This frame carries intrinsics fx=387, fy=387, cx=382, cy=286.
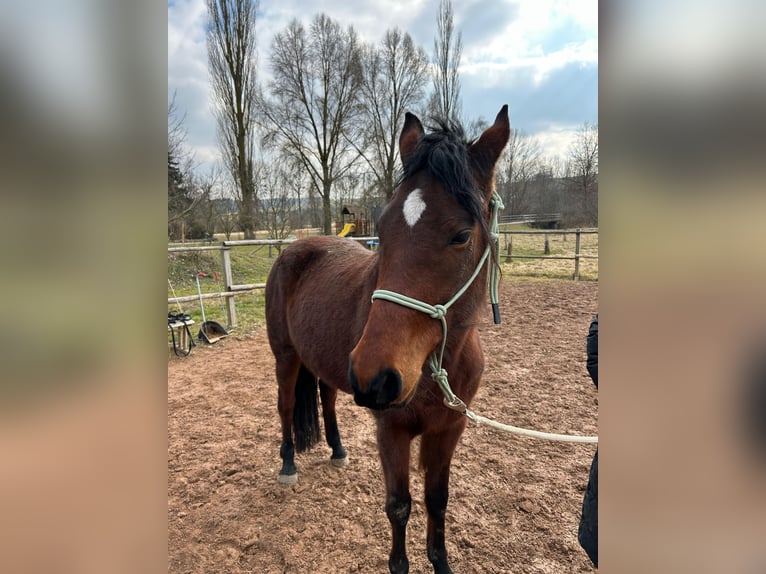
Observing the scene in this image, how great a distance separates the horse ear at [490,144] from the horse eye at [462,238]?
35 centimetres

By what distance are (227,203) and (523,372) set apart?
14783mm

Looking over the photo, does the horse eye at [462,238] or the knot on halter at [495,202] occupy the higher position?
the knot on halter at [495,202]

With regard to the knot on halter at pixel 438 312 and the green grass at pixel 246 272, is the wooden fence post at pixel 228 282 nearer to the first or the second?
the green grass at pixel 246 272

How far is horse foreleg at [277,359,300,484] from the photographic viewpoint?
119 inches

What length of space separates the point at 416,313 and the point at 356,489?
2110mm

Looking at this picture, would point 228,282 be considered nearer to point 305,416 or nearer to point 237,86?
point 305,416

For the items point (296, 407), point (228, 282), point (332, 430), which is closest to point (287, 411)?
point (296, 407)

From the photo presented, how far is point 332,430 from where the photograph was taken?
10.7ft

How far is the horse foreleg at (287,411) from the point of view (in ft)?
9.90

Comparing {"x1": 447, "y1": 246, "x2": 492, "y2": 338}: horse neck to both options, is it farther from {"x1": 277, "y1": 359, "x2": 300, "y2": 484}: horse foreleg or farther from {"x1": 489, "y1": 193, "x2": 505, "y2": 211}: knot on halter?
{"x1": 277, "y1": 359, "x2": 300, "y2": 484}: horse foreleg

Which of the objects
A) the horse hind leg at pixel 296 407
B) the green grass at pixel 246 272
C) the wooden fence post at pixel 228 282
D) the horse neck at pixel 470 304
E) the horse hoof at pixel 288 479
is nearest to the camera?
the horse neck at pixel 470 304

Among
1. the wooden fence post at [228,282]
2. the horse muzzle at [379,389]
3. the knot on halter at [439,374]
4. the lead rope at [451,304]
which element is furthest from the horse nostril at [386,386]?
the wooden fence post at [228,282]
